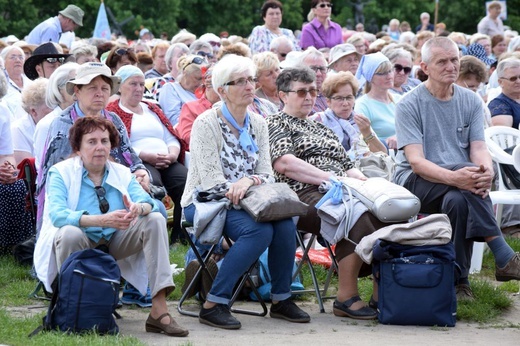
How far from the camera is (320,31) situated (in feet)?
51.3

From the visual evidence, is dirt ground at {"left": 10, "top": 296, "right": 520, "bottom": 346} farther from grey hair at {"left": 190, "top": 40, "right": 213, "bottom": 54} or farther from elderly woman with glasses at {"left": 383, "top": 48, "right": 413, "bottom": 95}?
grey hair at {"left": 190, "top": 40, "right": 213, "bottom": 54}

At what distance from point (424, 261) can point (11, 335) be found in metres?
2.66

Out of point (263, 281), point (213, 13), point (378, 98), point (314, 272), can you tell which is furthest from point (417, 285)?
point (213, 13)

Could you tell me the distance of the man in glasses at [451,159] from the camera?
279 inches

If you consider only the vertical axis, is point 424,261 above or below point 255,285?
above

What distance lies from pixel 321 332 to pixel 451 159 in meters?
1.81

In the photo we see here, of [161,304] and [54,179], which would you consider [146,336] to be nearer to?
[161,304]

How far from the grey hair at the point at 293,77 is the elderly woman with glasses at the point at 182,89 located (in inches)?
116

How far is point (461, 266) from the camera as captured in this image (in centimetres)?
713

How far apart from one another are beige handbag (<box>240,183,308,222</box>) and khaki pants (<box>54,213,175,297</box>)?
1.91ft

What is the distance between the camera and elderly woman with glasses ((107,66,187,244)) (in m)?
9.12

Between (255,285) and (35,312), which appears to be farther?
(255,285)

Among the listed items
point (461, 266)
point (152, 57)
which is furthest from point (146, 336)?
point (152, 57)

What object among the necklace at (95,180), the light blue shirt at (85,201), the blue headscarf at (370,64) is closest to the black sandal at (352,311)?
the light blue shirt at (85,201)
